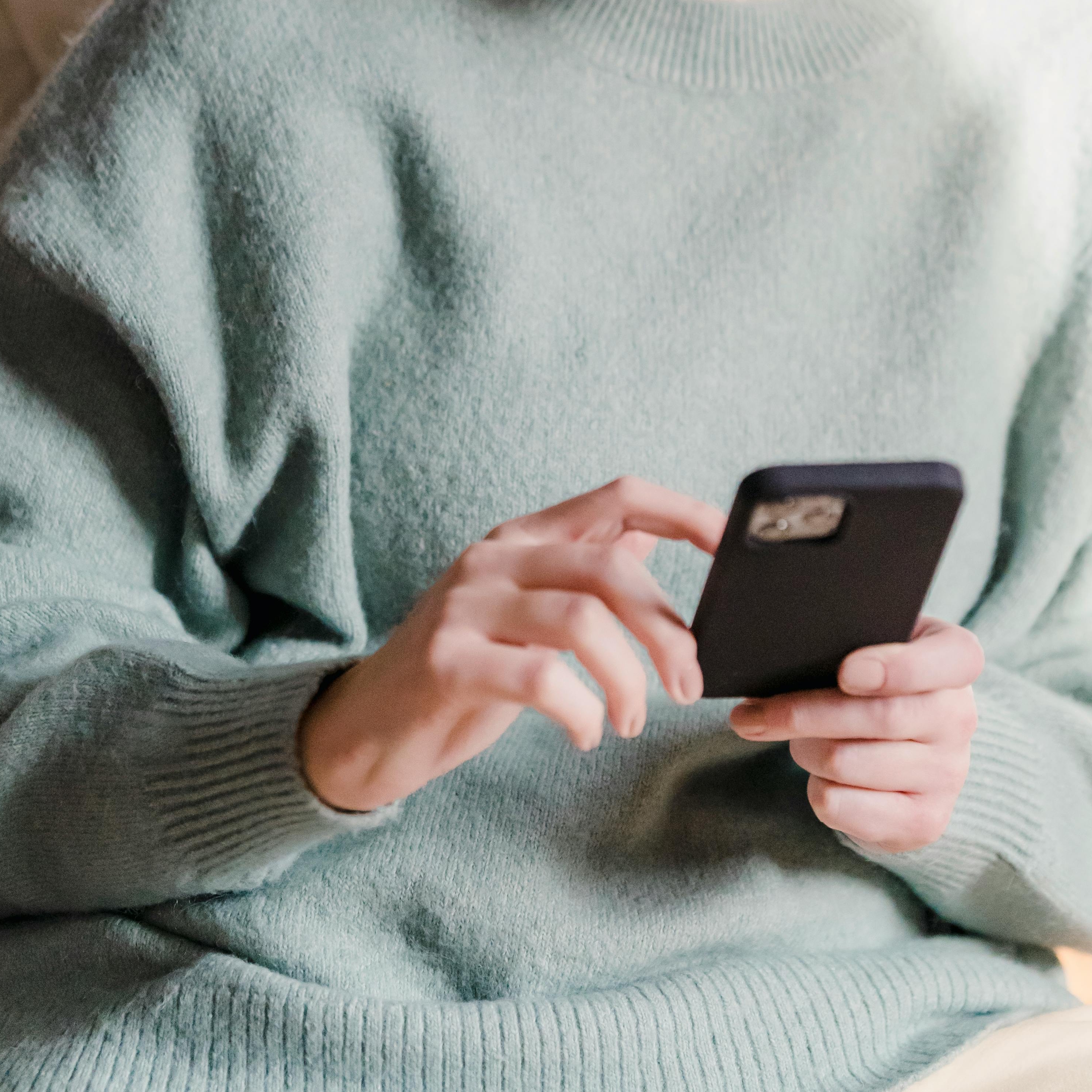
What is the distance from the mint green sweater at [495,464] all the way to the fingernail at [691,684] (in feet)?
0.50

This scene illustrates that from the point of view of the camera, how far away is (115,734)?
20.3 inches

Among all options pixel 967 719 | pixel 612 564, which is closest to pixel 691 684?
pixel 612 564

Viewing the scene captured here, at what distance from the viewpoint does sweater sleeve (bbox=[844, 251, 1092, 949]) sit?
1.98 feet

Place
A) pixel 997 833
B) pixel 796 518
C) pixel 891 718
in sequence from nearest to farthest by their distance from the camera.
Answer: pixel 796 518, pixel 891 718, pixel 997 833

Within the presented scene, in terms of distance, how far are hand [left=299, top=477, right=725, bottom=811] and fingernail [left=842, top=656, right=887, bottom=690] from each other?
0.24 ft

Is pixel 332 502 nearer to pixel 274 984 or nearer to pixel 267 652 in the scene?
pixel 267 652

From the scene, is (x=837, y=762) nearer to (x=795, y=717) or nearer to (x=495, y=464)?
(x=795, y=717)

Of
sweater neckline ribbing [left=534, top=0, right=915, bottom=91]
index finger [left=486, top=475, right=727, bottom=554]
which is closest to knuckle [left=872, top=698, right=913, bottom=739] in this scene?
index finger [left=486, top=475, right=727, bottom=554]

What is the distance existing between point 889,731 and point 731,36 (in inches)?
18.2

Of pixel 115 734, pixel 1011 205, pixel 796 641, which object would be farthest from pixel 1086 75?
pixel 115 734

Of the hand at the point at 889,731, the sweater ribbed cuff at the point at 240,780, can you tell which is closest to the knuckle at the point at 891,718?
the hand at the point at 889,731

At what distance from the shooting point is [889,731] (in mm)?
474

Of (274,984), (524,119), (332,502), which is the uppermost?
(524,119)

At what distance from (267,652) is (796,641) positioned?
36 centimetres
